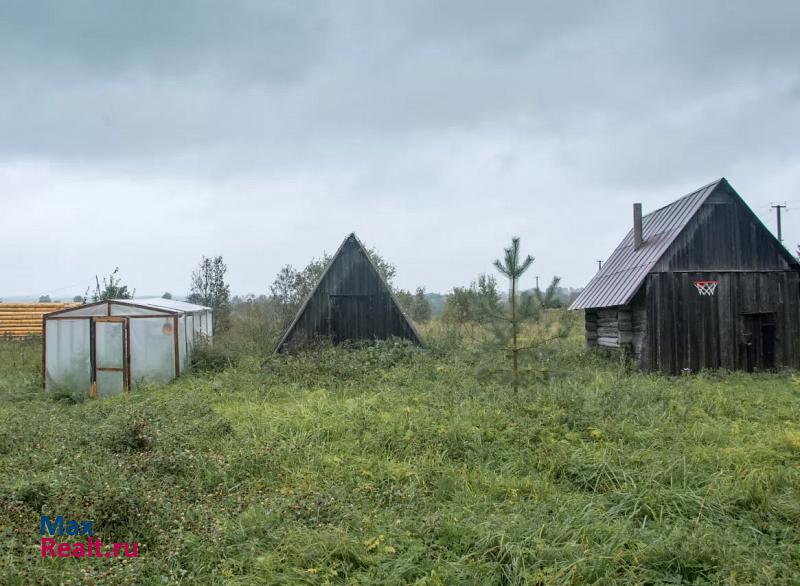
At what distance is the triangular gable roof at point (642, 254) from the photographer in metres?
13.3

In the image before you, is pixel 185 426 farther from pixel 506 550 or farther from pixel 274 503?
pixel 506 550

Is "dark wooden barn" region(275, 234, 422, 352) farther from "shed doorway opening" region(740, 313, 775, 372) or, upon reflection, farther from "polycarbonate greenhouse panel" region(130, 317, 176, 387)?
"shed doorway opening" region(740, 313, 775, 372)

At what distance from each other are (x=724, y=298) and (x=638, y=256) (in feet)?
7.24

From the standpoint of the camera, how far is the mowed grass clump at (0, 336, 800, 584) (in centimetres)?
409

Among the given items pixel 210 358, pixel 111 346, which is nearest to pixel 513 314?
pixel 210 358

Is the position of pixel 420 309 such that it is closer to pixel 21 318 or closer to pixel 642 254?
pixel 642 254

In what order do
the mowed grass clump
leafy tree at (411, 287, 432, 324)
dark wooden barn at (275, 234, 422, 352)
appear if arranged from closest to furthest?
the mowed grass clump
dark wooden barn at (275, 234, 422, 352)
leafy tree at (411, 287, 432, 324)

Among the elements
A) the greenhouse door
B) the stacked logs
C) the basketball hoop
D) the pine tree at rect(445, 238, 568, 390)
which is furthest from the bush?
the basketball hoop

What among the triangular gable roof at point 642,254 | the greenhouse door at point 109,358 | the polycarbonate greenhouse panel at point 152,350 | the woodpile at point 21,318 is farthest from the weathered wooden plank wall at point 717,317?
the woodpile at point 21,318

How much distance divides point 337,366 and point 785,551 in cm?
879

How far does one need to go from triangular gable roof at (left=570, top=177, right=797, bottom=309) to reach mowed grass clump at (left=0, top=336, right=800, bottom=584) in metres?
4.48

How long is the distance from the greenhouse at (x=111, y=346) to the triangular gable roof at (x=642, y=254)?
10632 mm

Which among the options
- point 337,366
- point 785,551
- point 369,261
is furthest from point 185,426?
point 369,261

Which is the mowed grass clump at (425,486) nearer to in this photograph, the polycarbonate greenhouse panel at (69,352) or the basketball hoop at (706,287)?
the polycarbonate greenhouse panel at (69,352)
